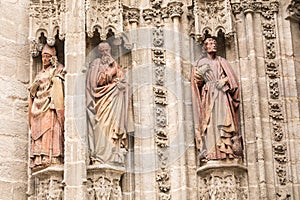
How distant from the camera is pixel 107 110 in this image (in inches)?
360

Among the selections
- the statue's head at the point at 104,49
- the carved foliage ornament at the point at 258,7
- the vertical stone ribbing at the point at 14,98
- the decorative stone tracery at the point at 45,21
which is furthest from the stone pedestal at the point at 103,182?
the carved foliage ornament at the point at 258,7

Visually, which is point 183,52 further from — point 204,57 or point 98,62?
point 98,62

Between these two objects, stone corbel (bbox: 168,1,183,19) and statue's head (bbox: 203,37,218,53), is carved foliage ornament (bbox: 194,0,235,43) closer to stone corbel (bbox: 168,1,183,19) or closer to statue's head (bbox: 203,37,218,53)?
statue's head (bbox: 203,37,218,53)

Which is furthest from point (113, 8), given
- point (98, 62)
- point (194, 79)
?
point (194, 79)

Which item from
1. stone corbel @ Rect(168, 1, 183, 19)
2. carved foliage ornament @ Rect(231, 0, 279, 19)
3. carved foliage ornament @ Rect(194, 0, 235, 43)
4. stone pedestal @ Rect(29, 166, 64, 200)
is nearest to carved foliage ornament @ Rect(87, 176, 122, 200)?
stone pedestal @ Rect(29, 166, 64, 200)

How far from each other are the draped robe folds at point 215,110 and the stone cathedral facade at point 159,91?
11 centimetres

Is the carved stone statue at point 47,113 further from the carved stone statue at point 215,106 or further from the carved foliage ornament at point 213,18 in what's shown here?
the carved foliage ornament at point 213,18

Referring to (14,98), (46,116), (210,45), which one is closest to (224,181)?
(210,45)

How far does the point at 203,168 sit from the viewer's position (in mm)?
8984

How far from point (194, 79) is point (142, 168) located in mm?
1169

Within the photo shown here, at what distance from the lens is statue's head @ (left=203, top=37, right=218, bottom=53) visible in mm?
9422

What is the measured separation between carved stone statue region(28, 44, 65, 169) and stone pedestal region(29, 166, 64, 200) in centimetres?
9

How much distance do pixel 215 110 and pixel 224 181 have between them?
2.59ft

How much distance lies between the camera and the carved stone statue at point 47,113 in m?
9.13
